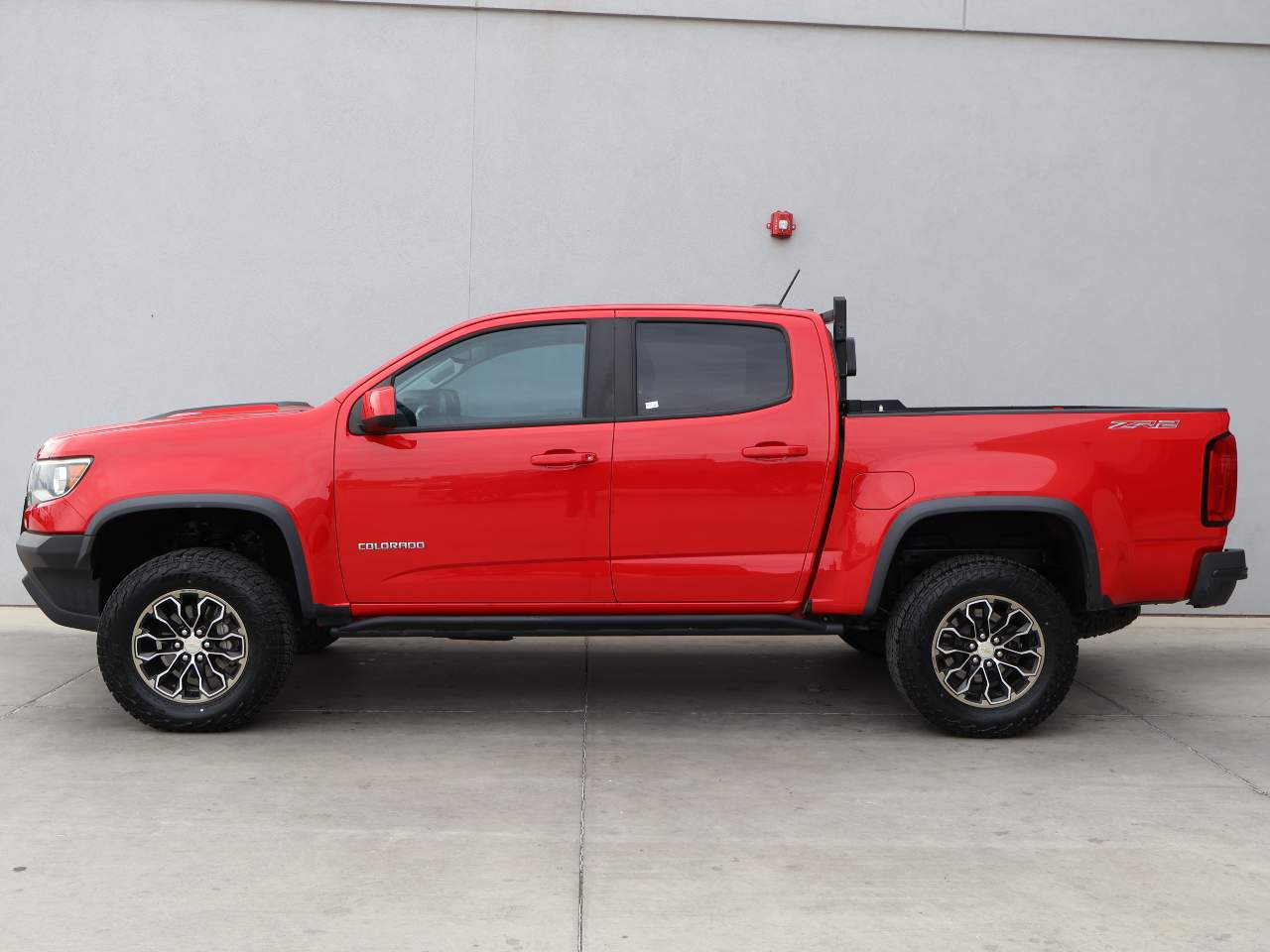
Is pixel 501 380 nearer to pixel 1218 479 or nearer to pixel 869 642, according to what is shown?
pixel 869 642

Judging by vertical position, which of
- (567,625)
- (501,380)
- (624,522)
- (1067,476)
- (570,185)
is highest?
(570,185)

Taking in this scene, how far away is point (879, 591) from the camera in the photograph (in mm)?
5785

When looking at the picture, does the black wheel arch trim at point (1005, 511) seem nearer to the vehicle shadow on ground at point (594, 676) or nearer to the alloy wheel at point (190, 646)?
the vehicle shadow on ground at point (594, 676)

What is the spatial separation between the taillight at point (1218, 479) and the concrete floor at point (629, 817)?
1.04 m

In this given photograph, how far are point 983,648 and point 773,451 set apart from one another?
4.15 ft

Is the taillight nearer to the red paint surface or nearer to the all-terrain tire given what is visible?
the red paint surface

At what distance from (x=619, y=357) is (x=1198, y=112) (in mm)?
5508

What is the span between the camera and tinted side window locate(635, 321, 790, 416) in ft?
19.3

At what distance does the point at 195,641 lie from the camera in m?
5.74

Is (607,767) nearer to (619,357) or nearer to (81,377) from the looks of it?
(619,357)

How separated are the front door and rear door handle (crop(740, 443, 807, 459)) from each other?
2.03ft

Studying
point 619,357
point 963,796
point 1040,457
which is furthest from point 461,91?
point 963,796

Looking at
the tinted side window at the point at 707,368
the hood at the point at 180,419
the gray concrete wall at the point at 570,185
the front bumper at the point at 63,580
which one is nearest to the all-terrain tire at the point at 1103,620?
the tinted side window at the point at 707,368

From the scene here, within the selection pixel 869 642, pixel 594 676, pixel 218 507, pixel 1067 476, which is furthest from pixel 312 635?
pixel 1067 476
